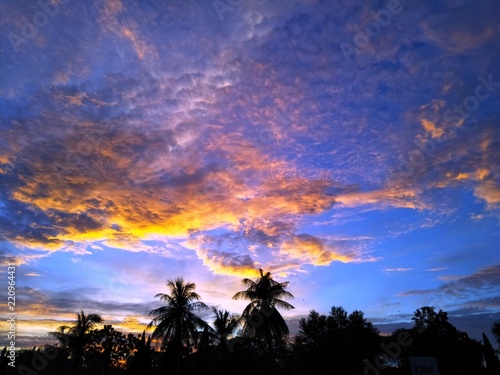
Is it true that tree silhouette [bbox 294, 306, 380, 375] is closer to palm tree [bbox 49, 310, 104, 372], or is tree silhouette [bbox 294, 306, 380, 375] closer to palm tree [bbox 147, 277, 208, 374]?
palm tree [bbox 147, 277, 208, 374]

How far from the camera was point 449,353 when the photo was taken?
31672 mm

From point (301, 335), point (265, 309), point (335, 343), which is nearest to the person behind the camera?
point (265, 309)

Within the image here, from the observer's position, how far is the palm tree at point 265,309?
31288 mm

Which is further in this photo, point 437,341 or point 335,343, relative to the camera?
point 335,343

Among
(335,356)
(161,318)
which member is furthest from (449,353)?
(161,318)

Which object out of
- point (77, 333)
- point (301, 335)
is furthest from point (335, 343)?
point (77, 333)

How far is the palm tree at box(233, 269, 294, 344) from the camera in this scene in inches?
1232

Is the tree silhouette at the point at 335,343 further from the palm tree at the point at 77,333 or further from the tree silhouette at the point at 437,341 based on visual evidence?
the palm tree at the point at 77,333

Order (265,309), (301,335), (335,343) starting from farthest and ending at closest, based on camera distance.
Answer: (301,335)
(335,343)
(265,309)

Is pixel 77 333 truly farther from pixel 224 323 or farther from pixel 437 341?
pixel 437 341

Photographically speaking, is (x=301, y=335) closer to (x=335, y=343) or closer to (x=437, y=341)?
(x=335, y=343)

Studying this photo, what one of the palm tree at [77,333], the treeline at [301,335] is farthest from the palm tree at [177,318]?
the palm tree at [77,333]

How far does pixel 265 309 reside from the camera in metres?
31.8

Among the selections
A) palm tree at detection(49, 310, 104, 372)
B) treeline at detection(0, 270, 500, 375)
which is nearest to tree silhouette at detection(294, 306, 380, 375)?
treeline at detection(0, 270, 500, 375)
